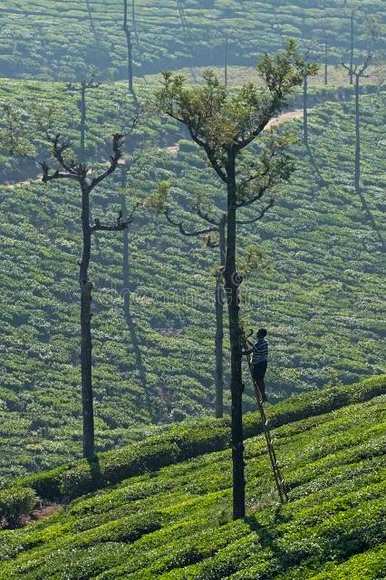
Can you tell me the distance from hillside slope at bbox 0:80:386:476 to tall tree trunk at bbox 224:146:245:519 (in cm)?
2272

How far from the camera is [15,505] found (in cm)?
3938

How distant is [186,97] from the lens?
29438 millimetres

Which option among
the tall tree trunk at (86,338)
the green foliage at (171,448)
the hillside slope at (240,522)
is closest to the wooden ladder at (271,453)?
the hillside slope at (240,522)

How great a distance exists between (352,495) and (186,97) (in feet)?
37.9

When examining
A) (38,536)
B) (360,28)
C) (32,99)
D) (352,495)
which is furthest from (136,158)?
(360,28)

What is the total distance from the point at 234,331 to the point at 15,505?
13.8 metres

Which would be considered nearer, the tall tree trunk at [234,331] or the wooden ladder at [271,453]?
the tall tree trunk at [234,331]

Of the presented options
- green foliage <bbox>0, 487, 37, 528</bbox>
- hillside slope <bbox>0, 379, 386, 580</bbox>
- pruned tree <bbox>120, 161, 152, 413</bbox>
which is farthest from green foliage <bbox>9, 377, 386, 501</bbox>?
pruned tree <bbox>120, 161, 152, 413</bbox>

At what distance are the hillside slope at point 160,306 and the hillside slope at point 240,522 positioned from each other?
14.9 m

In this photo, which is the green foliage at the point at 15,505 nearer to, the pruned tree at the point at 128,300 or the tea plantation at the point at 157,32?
the pruned tree at the point at 128,300

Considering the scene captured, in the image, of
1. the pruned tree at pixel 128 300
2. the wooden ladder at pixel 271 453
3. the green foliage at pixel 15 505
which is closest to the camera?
the wooden ladder at pixel 271 453

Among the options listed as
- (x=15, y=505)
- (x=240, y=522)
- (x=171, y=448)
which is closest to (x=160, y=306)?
(x=171, y=448)

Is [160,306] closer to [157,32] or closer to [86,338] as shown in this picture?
[86,338]

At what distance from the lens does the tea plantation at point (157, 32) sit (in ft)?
504
